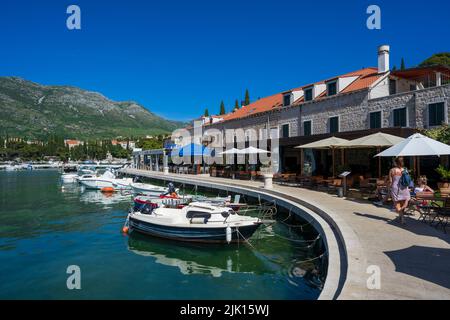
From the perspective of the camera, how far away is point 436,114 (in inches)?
792

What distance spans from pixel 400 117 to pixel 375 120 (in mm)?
1922

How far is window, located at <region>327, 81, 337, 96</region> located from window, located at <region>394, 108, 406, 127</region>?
20.6 ft

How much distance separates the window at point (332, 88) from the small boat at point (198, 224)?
19.0m

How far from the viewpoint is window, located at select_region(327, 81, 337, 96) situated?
2738 centimetres

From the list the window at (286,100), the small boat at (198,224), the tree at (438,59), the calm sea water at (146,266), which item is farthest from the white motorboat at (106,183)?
the tree at (438,59)

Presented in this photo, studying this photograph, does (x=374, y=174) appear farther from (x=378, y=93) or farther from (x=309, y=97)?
(x=309, y=97)

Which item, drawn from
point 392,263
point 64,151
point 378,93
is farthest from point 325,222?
point 64,151

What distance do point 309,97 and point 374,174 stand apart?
11.1 meters

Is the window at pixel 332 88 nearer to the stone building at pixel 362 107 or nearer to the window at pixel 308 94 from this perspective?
the stone building at pixel 362 107

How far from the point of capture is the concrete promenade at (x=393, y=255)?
195 inches

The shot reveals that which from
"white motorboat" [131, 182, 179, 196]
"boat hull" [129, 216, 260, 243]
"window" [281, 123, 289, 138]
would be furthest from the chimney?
"white motorboat" [131, 182, 179, 196]

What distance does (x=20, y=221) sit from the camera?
18672 mm
